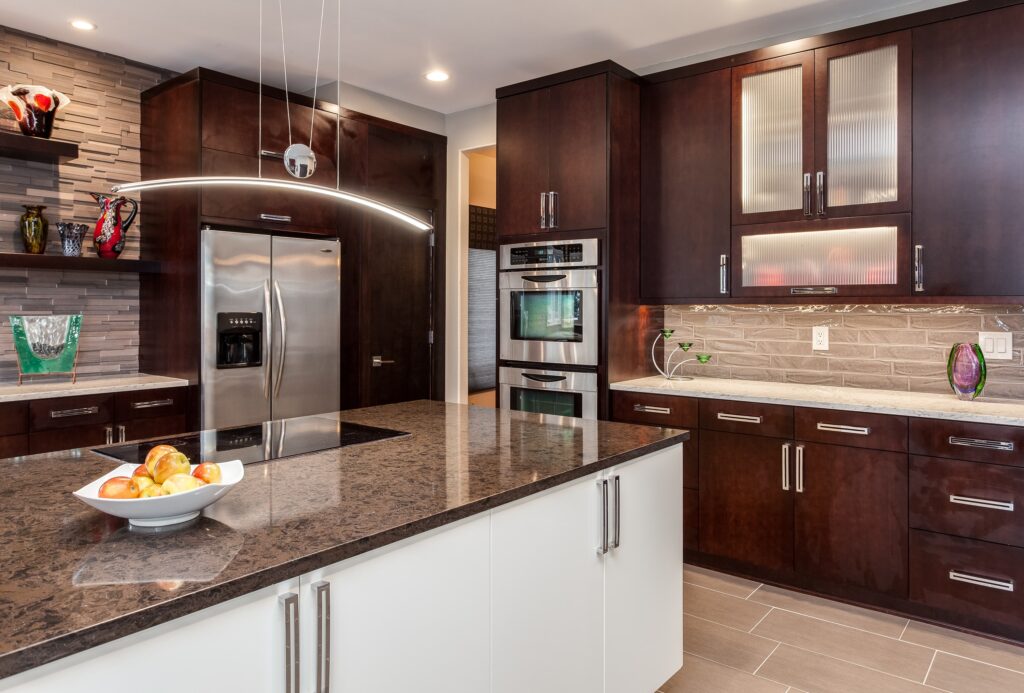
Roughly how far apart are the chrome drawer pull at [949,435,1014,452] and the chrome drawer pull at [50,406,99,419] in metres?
3.89

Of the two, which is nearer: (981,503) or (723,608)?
(981,503)

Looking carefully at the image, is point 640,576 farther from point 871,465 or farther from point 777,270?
point 777,270

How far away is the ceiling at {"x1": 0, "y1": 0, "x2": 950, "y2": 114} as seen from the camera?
3.30m

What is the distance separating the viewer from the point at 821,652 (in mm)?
2633

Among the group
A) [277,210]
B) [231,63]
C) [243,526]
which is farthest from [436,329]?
[243,526]

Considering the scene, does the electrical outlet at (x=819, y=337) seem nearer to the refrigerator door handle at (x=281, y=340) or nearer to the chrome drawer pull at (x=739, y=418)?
the chrome drawer pull at (x=739, y=418)

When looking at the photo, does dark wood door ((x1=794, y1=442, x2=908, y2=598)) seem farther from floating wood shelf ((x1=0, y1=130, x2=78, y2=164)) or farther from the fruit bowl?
floating wood shelf ((x1=0, y1=130, x2=78, y2=164))

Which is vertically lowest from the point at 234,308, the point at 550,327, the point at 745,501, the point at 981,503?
the point at 745,501

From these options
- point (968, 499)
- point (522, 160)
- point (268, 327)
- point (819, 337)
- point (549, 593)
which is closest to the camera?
point (549, 593)

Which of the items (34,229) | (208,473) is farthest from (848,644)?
(34,229)

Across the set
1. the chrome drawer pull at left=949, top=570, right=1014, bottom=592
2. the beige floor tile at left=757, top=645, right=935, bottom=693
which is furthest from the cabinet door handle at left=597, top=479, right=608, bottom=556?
the chrome drawer pull at left=949, top=570, right=1014, bottom=592

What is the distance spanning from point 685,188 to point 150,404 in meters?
3.10

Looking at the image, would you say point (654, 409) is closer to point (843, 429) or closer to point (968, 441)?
point (843, 429)

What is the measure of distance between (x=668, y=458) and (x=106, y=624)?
1.66m
